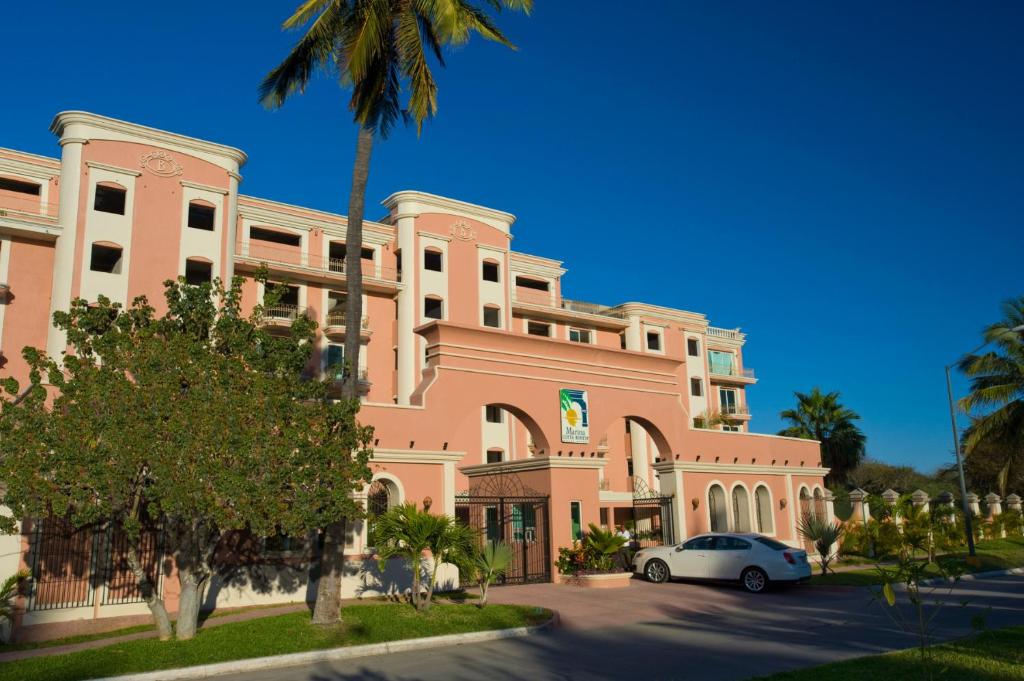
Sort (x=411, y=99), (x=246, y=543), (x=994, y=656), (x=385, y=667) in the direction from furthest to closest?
1. (x=246, y=543)
2. (x=411, y=99)
3. (x=385, y=667)
4. (x=994, y=656)

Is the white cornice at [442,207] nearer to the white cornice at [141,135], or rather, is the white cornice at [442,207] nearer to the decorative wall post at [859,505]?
the white cornice at [141,135]

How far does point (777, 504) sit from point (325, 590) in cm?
2218

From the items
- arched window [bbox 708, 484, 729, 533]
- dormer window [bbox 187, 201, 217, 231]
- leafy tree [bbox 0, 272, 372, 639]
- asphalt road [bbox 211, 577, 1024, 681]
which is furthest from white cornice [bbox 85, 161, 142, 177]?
asphalt road [bbox 211, 577, 1024, 681]

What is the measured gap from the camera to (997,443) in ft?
116

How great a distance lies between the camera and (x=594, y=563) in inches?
890

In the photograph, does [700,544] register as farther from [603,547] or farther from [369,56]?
[369,56]

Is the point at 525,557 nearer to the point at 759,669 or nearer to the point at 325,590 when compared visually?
the point at 325,590

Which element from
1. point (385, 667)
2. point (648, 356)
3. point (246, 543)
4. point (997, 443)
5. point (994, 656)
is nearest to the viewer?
point (994, 656)

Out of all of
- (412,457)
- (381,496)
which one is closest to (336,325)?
(381,496)

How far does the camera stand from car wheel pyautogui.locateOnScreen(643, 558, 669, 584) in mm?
23281

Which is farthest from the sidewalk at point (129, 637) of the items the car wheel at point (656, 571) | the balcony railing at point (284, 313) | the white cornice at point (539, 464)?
the balcony railing at point (284, 313)

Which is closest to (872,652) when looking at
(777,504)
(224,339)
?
(224,339)

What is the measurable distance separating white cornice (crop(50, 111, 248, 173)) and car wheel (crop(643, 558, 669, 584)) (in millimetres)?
25799

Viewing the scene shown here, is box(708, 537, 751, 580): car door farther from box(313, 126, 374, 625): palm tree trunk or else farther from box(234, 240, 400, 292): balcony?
box(234, 240, 400, 292): balcony
